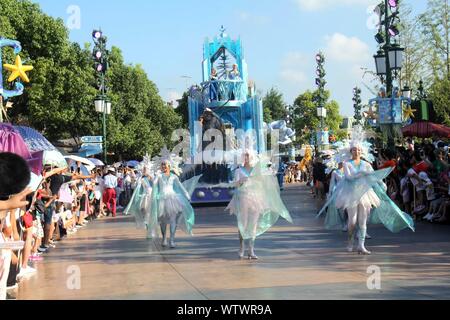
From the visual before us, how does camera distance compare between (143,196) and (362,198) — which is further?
(143,196)

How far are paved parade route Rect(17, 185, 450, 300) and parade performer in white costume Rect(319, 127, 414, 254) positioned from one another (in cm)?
46

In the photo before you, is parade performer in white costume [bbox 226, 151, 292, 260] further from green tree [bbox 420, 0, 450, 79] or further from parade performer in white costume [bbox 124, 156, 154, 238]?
green tree [bbox 420, 0, 450, 79]

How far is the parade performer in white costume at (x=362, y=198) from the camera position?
34.7 ft

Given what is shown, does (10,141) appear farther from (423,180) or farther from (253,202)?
(423,180)

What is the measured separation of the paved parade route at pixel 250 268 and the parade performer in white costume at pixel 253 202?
0.49 meters

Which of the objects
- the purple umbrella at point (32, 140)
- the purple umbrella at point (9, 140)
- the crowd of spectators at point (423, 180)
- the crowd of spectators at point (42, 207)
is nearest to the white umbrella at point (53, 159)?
the crowd of spectators at point (42, 207)

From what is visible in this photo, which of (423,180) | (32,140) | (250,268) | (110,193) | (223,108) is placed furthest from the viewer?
(223,108)

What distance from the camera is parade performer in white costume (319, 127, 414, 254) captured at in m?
10.6

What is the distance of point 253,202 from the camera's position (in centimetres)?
1059

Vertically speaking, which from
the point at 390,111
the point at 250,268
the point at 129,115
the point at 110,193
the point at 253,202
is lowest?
the point at 250,268

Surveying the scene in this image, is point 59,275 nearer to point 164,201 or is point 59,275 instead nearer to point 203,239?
point 164,201

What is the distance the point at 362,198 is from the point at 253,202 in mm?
1864

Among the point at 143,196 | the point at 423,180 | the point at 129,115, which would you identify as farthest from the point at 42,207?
the point at 129,115
